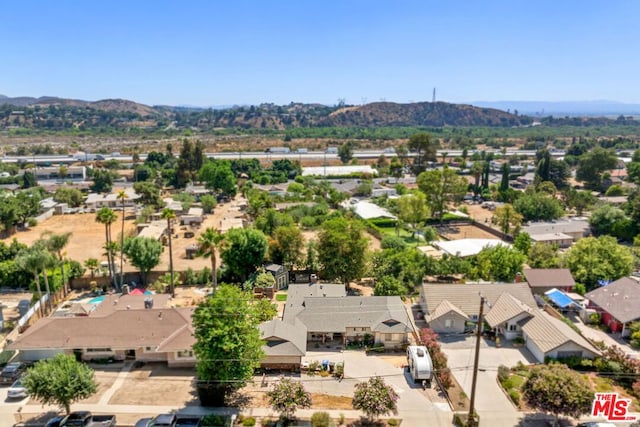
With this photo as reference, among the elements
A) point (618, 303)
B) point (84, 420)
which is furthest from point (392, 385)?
point (618, 303)

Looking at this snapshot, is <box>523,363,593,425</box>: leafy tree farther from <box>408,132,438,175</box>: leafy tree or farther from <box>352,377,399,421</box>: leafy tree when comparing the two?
<box>408,132,438,175</box>: leafy tree

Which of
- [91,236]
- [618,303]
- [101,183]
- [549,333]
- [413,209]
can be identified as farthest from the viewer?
[101,183]

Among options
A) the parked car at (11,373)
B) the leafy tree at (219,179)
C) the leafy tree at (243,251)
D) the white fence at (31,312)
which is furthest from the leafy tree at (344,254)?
the leafy tree at (219,179)

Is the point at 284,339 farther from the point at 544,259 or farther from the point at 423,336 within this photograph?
the point at 544,259

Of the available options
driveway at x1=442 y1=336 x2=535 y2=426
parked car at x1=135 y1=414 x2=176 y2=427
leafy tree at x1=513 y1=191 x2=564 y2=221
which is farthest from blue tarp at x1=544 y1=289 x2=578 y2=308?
leafy tree at x1=513 y1=191 x2=564 y2=221

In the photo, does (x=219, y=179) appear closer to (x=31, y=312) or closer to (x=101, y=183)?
(x=101, y=183)

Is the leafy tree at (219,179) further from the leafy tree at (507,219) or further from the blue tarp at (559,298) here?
the blue tarp at (559,298)
